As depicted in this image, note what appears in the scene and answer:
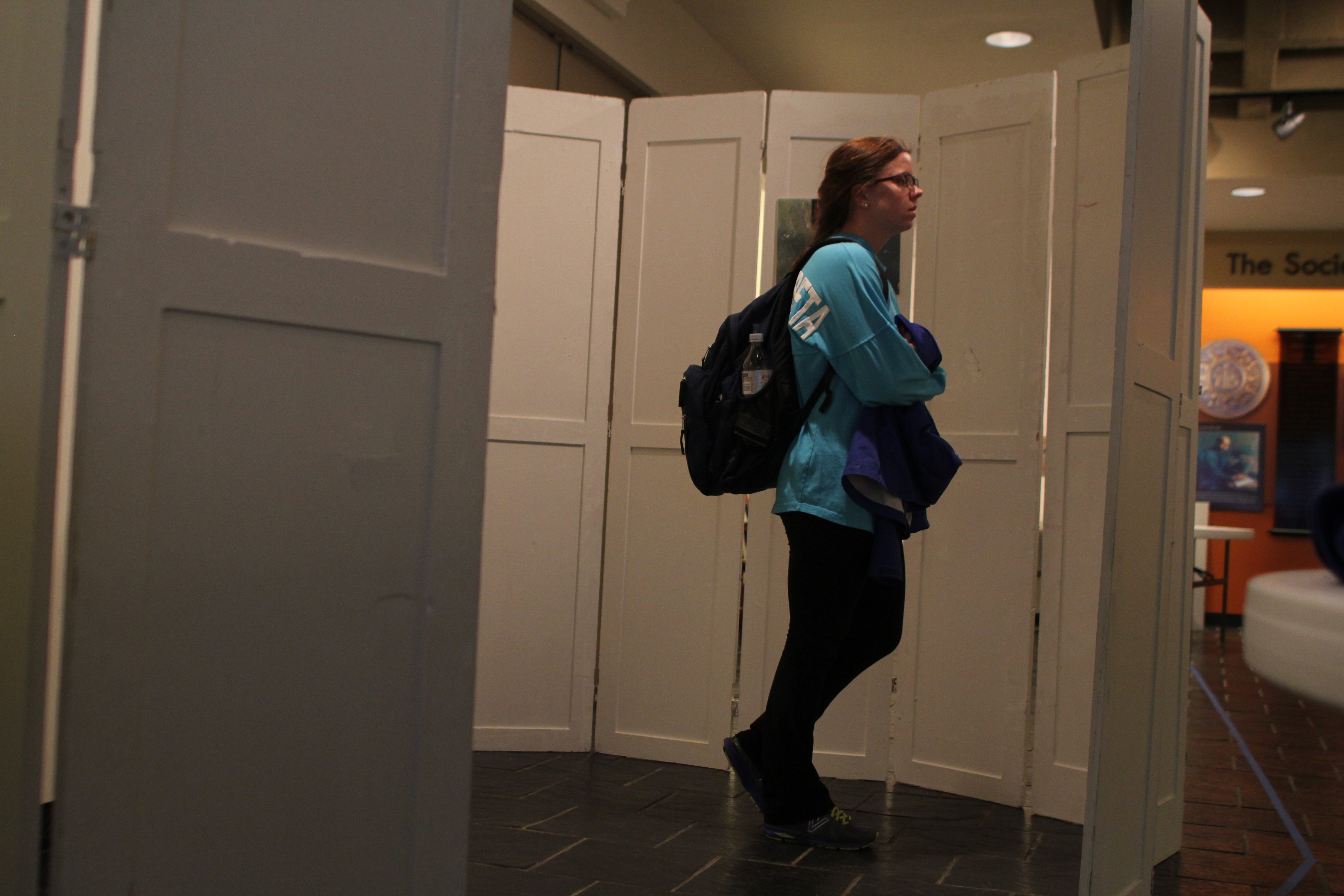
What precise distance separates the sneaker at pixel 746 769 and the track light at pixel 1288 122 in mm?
6062

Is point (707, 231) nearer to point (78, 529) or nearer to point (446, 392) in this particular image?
point (446, 392)

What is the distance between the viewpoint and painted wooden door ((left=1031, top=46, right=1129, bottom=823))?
315 centimetres

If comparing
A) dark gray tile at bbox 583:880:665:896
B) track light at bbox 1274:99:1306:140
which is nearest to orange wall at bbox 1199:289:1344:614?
track light at bbox 1274:99:1306:140

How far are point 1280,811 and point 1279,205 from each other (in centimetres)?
706

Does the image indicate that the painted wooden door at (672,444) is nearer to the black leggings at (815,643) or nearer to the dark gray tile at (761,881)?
the black leggings at (815,643)

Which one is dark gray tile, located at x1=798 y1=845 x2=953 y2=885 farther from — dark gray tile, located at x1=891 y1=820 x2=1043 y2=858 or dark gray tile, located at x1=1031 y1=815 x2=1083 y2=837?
dark gray tile, located at x1=1031 y1=815 x2=1083 y2=837

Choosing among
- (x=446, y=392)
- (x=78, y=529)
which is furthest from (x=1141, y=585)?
(x=78, y=529)

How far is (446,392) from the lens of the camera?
1616mm

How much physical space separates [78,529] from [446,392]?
510 millimetres

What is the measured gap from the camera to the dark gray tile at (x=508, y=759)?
11.5 feet

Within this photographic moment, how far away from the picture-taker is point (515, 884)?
7.80 feet

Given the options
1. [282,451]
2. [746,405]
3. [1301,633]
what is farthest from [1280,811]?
[282,451]

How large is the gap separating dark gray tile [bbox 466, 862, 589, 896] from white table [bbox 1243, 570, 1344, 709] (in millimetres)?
1588

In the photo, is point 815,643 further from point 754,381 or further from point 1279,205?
point 1279,205
